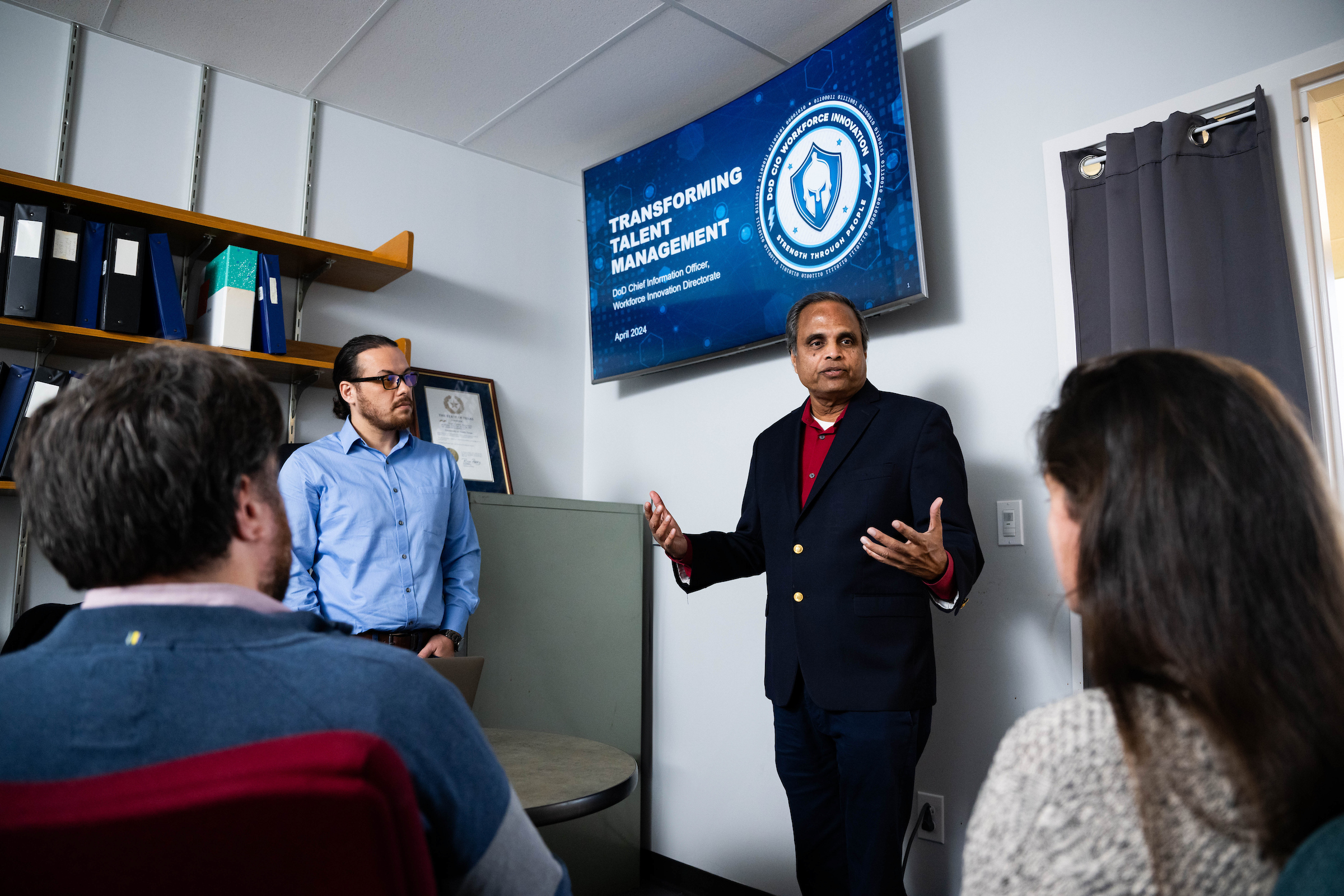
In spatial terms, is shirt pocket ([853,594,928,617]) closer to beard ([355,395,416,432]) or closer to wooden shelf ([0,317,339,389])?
beard ([355,395,416,432])

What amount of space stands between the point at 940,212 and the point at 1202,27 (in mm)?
766

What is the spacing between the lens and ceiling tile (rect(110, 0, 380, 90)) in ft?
8.57

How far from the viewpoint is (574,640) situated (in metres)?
3.10

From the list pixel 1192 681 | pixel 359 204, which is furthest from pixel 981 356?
pixel 359 204

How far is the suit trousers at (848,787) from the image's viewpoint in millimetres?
1866

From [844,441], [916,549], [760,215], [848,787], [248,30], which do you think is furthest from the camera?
[760,215]

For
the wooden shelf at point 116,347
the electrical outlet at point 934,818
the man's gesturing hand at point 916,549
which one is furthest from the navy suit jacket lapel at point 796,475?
the wooden shelf at point 116,347

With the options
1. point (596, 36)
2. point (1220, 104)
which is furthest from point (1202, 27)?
point (596, 36)

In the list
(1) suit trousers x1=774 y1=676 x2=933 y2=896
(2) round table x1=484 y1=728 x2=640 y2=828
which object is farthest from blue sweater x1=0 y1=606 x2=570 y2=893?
(1) suit trousers x1=774 y1=676 x2=933 y2=896

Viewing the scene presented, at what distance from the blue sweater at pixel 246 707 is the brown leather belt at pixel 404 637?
151 cm

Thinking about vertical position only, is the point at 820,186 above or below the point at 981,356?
above

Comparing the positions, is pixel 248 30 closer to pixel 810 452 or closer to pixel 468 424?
pixel 468 424

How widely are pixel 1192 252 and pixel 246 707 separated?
210 centimetres

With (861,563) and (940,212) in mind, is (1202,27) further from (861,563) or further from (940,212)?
(861,563)
